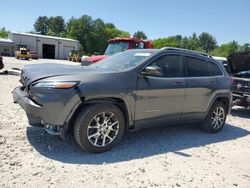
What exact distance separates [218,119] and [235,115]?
263cm

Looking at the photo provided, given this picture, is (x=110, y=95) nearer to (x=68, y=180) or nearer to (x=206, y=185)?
(x=68, y=180)

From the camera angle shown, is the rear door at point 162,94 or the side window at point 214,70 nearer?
the rear door at point 162,94

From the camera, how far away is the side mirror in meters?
4.71

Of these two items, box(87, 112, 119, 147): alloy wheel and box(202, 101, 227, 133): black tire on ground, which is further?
box(202, 101, 227, 133): black tire on ground

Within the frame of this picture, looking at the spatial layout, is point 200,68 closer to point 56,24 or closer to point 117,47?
point 117,47

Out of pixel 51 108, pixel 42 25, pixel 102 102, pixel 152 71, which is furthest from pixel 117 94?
pixel 42 25


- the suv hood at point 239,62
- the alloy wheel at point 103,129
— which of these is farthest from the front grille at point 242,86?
the alloy wheel at point 103,129

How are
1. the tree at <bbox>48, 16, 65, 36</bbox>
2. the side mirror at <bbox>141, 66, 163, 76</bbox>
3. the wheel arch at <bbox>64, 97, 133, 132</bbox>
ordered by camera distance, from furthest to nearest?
1. the tree at <bbox>48, 16, 65, 36</bbox>
2. the side mirror at <bbox>141, 66, 163, 76</bbox>
3. the wheel arch at <bbox>64, 97, 133, 132</bbox>

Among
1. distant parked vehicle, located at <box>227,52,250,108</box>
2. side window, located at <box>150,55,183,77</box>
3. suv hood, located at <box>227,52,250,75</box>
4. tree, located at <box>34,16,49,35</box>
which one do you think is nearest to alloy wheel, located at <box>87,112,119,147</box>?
side window, located at <box>150,55,183,77</box>

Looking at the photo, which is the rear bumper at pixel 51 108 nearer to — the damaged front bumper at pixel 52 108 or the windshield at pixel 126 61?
the damaged front bumper at pixel 52 108

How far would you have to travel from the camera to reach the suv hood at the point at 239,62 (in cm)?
898

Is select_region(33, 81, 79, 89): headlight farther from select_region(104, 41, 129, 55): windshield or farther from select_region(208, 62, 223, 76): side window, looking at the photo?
select_region(104, 41, 129, 55): windshield

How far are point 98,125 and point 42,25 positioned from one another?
124632 mm

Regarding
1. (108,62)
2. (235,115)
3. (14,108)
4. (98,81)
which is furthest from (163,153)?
(235,115)
